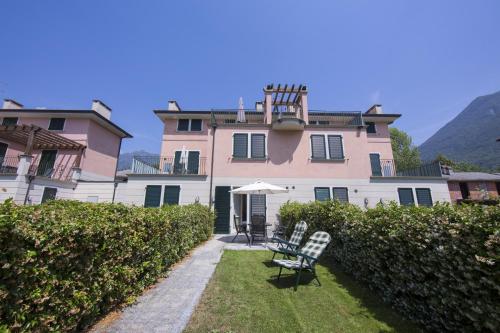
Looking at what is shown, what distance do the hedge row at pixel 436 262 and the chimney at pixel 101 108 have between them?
840 inches

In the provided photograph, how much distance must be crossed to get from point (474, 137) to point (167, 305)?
18789 cm

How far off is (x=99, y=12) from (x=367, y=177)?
53.2ft

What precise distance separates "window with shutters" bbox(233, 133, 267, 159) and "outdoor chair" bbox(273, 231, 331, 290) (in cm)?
856

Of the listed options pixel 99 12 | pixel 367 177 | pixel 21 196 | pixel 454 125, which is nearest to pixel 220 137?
pixel 99 12

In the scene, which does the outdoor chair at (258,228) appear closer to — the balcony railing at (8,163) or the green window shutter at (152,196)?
the green window shutter at (152,196)

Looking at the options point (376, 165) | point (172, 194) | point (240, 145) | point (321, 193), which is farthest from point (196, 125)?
point (376, 165)

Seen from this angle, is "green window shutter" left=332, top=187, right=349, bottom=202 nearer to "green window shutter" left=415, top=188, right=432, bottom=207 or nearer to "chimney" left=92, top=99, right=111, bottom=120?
"green window shutter" left=415, top=188, right=432, bottom=207

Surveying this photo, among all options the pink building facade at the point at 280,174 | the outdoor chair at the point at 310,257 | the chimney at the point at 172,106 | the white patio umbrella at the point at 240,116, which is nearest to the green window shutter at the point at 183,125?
the chimney at the point at 172,106

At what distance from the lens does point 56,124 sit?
16.7 meters

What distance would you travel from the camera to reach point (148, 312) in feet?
10.0

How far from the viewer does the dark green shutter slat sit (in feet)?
39.2

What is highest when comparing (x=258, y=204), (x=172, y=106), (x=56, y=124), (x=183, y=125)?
(x=172, y=106)

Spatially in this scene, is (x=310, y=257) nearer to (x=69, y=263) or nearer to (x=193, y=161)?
(x=69, y=263)

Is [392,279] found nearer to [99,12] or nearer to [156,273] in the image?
[156,273]
